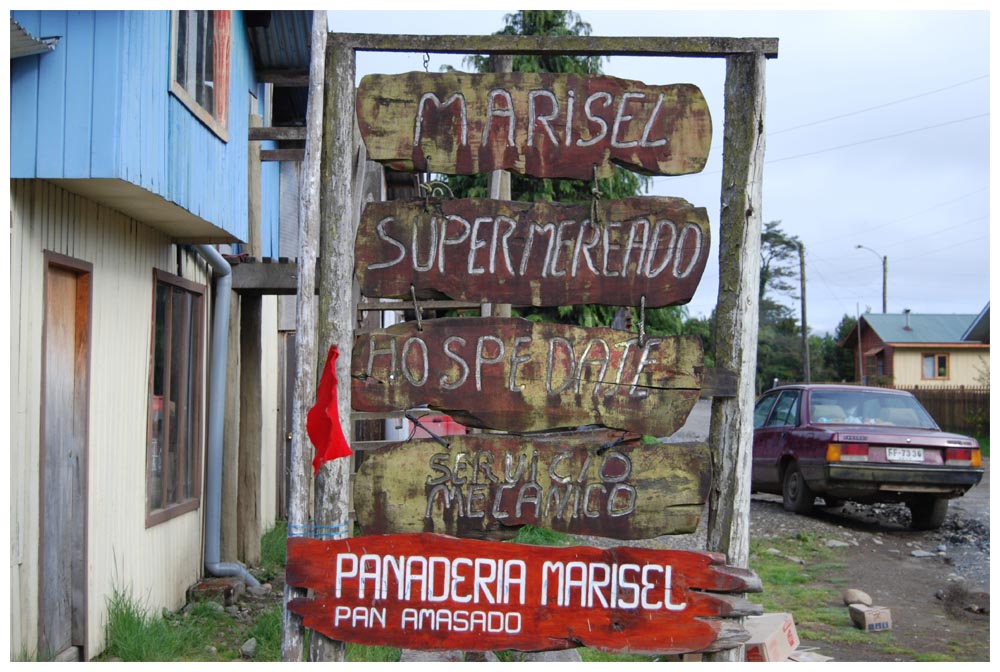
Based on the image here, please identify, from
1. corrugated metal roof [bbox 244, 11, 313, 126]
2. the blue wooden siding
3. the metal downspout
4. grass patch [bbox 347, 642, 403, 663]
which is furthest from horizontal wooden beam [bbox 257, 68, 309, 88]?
grass patch [bbox 347, 642, 403, 663]

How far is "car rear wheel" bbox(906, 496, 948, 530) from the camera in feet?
38.0

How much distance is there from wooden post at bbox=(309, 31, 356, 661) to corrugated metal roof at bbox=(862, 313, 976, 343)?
129 feet

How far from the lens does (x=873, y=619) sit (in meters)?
7.59

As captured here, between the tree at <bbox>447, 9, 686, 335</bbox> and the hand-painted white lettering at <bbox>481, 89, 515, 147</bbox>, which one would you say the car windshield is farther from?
the hand-painted white lettering at <bbox>481, 89, 515, 147</bbox>

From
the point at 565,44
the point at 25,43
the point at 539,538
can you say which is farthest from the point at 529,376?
the point at 539,538

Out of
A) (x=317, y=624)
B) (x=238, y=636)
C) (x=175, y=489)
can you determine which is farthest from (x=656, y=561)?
(x=175, y=489)

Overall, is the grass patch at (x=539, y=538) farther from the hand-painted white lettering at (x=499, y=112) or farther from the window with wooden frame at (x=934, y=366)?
the window with wooden frame at (x=934, y=366)

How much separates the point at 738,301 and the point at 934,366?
130ft

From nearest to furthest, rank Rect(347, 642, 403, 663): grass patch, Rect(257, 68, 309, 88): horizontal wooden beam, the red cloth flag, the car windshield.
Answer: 1. the red cloth flag
2. Rect(347, 642, 403, 663): grass patch
3. Rect(257, 68, 309, 88): horizontal wooden beam
4. the car windshield

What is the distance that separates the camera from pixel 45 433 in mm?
5746

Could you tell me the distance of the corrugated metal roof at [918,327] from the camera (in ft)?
133

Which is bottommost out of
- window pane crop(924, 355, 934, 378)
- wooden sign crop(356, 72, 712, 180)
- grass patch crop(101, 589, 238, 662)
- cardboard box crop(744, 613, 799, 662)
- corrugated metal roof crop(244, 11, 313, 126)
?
grass patch crop(101, 589, 238, 662)

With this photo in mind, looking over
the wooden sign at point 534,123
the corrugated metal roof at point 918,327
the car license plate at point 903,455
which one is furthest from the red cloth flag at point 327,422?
the corrugated metal roof at point 918,327

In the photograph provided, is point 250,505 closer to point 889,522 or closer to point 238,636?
point 238,636
